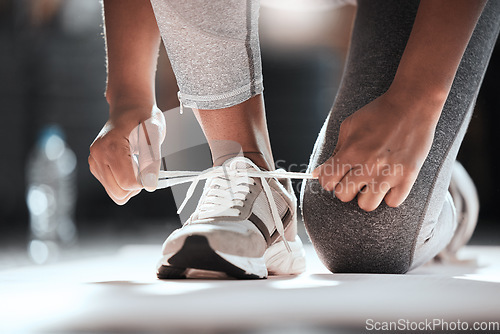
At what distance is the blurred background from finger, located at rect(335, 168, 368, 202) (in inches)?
71.4

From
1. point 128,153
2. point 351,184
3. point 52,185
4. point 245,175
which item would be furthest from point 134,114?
point 52,185

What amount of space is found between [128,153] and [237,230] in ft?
0.56

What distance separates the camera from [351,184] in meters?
0.58

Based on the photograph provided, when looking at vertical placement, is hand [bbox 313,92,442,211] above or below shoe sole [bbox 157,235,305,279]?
above

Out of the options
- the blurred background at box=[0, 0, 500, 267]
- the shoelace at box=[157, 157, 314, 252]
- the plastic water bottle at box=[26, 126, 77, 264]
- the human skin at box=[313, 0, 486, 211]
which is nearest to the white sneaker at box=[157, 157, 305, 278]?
the shoelace at box=[157, 157, 314, 252]

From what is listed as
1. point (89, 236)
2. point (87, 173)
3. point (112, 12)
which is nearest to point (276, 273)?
point (112, 12)

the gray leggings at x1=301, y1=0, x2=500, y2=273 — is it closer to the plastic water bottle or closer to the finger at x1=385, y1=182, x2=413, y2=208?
the finger at x1=385, y1=182, x2=413, y2=208

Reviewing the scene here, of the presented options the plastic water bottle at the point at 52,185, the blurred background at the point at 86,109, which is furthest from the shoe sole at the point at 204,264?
the plastic water bottle at the point at 52,185

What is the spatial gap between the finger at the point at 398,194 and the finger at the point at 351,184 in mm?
41

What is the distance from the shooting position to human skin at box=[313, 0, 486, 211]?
564 millimetres

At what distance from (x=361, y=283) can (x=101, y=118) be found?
257cm

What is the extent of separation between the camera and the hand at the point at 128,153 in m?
0.58

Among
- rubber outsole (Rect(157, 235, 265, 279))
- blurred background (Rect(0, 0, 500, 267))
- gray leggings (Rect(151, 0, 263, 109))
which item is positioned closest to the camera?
rubber outsole (Rect(157, 235, 265, 279))

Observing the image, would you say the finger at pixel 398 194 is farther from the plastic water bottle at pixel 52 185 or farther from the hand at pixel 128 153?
the plastic water bottle at pixel 52 185
